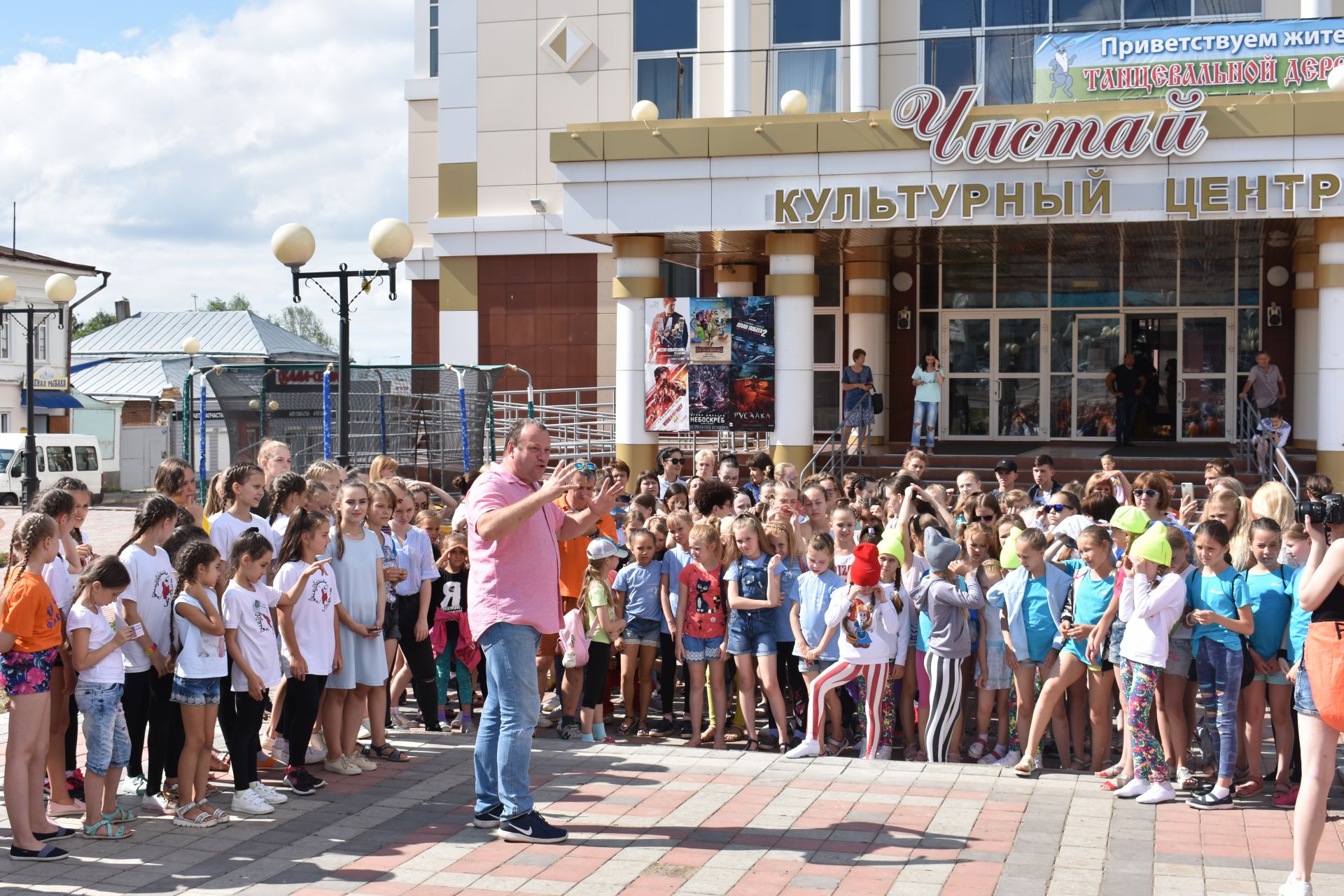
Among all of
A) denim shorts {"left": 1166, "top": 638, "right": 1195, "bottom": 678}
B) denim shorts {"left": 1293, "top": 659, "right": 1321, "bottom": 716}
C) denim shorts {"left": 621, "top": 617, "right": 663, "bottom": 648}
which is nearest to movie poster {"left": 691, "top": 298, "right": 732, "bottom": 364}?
denim shorts {"left": 621, "top": 617, "right": 663, "bottom": 648}

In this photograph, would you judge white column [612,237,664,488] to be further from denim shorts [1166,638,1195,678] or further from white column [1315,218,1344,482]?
denim shorts [1166,638,1195,678]

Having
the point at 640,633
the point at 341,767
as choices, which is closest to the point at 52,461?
the point at 640,633

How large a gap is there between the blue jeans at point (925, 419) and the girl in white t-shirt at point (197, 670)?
14770 millimetres

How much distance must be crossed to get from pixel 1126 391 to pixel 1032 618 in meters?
13.3

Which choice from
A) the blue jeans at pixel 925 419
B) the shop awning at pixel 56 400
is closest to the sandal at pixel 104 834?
the blue jeans at pixel 925 419

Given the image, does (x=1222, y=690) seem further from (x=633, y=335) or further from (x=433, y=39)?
(x=433, y=39)

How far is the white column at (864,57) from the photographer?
22.1 metres

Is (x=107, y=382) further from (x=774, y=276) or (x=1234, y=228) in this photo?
(x=1234, y=228)

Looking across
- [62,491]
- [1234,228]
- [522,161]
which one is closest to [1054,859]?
[62,491]

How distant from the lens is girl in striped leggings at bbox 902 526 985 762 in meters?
8.88

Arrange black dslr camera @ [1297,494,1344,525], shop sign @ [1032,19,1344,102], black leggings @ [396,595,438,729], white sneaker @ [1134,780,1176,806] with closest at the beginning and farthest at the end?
black dslr camera @ [1297,494,1344,525] → white sneaker @ [1134,780,1176,806] → black leggings @ [396,595,438,729] → shop sign @ [1032,19,1344,102]

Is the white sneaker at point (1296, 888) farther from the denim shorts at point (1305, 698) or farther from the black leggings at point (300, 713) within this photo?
the black leggings at point (300, 713)

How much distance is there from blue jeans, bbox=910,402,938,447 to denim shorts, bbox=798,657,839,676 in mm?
11710

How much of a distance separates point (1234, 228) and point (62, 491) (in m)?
16.4
